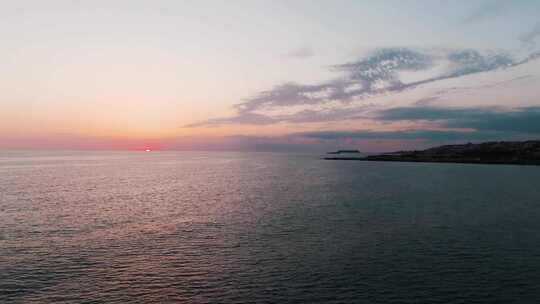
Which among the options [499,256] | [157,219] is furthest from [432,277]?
[157,219]

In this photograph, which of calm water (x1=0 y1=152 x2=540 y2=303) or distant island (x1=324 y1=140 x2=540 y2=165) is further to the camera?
distant island (x1=324 y1=140 x2=540 y2=165)

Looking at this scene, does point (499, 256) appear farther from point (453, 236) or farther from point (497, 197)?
point (497, 197)

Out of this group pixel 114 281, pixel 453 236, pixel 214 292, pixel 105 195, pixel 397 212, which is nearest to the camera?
pixel 214 292

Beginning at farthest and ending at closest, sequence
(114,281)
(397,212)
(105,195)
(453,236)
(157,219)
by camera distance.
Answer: (105,195), (397,212), (157,219), (453,236), (114,281)

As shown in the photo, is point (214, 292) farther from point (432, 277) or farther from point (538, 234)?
point (538, 234)

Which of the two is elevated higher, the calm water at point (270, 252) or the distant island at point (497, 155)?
the distant island at point (497, 155)

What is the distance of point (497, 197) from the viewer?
5862 centimetres

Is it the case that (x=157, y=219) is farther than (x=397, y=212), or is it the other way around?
(x=397, y=212)

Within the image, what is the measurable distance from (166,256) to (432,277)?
1776cm

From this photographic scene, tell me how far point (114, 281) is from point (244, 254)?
29.7 ft

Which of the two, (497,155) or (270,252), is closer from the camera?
(270,252)

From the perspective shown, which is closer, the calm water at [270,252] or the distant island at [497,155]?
the calm water at [270,252]

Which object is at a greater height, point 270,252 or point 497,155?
point 497,155

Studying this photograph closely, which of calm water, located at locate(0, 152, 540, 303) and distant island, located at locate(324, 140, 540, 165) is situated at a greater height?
distant island, located at locate(324, 140, 540, 165)
